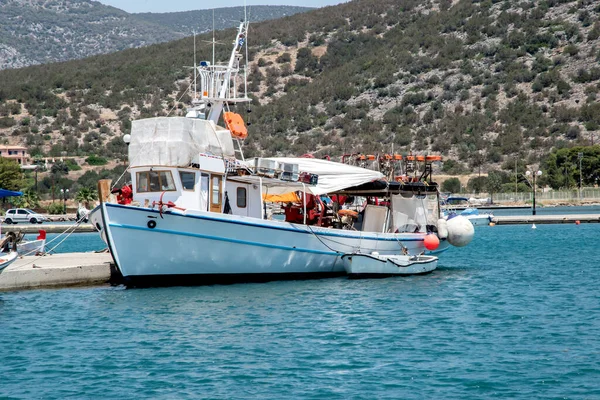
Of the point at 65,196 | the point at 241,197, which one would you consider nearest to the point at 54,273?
the point at 241,197

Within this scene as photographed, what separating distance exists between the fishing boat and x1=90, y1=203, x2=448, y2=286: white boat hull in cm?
3

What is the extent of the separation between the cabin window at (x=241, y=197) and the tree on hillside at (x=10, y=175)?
72.7 meters

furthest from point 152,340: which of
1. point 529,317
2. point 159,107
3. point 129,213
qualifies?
point 159,107

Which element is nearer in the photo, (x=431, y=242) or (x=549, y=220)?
(x=431, y=242)

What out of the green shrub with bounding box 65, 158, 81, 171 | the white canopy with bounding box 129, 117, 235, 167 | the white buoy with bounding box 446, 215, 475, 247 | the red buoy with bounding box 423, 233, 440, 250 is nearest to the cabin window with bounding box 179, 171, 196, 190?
the white canopy with bounding box 129, 117, 235, 167

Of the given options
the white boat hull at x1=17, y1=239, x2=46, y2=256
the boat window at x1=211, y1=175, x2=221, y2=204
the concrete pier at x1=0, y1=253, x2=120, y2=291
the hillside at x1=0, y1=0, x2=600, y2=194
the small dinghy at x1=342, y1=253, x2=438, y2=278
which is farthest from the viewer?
the hillside at x1=0, y1=0, x2=600, y2=194

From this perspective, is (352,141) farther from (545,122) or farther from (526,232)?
(526,232)

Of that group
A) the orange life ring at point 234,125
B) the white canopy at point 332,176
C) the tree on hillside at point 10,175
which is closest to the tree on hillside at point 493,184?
the tree on hillside at point 10,175

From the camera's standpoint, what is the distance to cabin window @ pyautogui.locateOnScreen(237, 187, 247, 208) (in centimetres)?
3041

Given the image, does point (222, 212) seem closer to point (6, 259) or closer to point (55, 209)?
point (6, 259)

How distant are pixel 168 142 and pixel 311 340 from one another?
9743mm

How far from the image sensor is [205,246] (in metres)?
27.6

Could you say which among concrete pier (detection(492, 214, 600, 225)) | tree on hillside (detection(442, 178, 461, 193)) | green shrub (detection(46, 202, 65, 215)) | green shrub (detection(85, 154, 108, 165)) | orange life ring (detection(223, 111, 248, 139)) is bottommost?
concrete pier (detection(492, 214, 600, 225))

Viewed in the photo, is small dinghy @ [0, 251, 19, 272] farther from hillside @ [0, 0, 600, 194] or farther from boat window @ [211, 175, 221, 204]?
hillside @ [0, 0, 600, 194]
